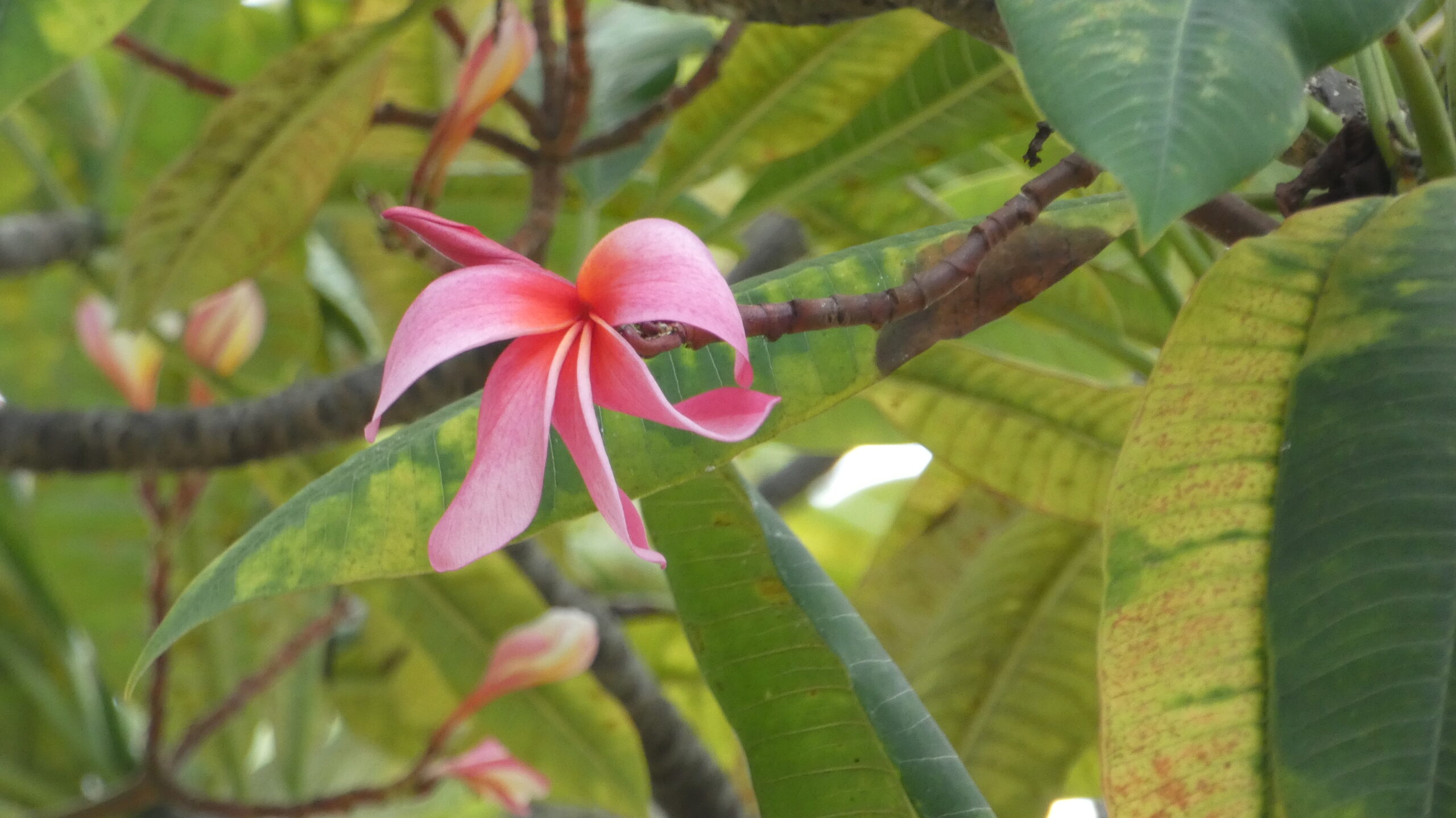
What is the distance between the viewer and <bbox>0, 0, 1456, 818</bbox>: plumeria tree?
0.88 ft

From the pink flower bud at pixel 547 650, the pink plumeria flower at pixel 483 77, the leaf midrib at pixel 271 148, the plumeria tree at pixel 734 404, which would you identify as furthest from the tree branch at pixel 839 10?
the pink flower bud at pixel 547 650

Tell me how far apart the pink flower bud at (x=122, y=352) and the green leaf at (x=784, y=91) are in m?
0.41

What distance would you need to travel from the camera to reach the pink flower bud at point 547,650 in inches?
28.0

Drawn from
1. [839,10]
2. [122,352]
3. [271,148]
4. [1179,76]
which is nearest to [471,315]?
[1179,76]

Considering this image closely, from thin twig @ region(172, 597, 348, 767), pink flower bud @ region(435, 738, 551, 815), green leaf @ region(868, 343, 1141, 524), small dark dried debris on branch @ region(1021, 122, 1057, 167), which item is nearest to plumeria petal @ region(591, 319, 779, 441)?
small dark dried debris on branch @ region(1021, 122, 1057, 167)

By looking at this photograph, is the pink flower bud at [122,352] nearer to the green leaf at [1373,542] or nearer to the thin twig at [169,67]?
the thin twig at [169,67]

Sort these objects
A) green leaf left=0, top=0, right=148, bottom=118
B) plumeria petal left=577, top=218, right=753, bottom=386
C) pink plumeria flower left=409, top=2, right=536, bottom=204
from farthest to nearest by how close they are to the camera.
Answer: pink plumeria flower left=409, top=2, right=536, bottom=204 → green leaf left=0, top=0, right=148, bottom=118 → plumeria petal left=577, top=218, right=753, bottom=386

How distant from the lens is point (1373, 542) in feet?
1.08

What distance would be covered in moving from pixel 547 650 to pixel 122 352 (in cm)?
42

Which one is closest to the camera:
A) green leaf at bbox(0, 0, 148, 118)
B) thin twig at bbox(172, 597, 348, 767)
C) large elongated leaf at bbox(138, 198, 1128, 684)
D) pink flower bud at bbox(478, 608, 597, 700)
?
large elongated leaf at bbox(138, 198, 1128, 684)

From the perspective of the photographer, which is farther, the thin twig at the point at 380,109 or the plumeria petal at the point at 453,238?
the thin twig at the point at 380,109

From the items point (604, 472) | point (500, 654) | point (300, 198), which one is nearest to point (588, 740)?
point (500, 654)

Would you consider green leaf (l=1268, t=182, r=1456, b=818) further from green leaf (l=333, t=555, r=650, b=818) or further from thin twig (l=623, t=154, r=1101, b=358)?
green leaf (l=333, t=555, r=650, b=818)

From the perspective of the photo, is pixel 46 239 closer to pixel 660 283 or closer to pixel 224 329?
pixel 224 329
